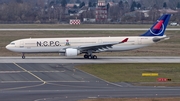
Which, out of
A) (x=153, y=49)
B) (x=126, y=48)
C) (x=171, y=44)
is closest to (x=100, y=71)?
(x=126, y=48)

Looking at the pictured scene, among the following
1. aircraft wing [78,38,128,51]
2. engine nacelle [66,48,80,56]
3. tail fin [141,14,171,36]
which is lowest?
engine nacelle [66,48,80,56]

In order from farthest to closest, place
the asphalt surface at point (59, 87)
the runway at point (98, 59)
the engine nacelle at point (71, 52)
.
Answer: the engine nacelle at point (71, 52), the runway at point (98, 59), the asphalt surface at point (59, 87)

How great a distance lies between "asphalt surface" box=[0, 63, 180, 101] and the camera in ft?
137

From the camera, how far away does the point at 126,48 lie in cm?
7000

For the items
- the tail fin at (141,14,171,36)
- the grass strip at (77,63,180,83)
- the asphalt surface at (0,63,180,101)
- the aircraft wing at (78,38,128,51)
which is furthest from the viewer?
the tail fin at (141,14,171,36)

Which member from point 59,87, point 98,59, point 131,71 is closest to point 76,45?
point 98,59

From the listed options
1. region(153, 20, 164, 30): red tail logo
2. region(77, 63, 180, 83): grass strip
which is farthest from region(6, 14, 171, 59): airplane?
region(77, 63, 180, 83): grass strip

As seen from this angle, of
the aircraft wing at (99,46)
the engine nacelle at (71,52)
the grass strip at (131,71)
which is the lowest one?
the grass strip at (131,71)

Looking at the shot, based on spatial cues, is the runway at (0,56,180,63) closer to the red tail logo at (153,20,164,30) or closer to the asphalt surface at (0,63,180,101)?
the red tail logo at (153,20,164,30)

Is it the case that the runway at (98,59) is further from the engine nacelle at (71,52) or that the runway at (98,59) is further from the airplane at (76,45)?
the airplane at (76,45)

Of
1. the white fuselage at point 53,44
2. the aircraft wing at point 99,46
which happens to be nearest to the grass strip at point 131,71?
the aircraft wing at point 99,46

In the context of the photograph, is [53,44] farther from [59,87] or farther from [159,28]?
[59,87]

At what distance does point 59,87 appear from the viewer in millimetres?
46469

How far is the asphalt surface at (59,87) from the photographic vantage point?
41844 mm
